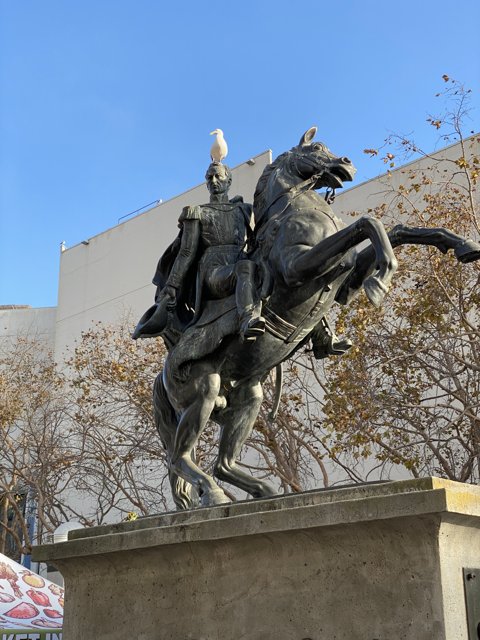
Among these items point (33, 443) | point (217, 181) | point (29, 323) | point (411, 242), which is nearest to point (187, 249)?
point (217, 181)

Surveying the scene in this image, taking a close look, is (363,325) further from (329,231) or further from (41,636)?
(329,231)

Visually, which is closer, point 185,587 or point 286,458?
point 185,587

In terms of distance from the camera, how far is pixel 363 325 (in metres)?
14.5

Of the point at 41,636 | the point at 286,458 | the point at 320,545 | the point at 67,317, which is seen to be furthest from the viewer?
the point at 67,317

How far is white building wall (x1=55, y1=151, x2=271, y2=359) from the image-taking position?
28.7 m

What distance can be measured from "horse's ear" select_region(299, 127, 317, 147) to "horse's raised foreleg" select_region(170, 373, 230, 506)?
5.49 ft

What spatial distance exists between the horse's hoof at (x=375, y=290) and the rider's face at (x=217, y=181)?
1.90 metres

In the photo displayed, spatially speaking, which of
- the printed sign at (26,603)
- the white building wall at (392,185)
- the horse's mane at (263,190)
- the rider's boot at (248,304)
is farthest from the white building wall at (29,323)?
the rider's boot at (248,304)

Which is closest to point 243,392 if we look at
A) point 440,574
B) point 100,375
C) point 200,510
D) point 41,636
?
point 200,510

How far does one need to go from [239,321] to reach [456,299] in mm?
10021

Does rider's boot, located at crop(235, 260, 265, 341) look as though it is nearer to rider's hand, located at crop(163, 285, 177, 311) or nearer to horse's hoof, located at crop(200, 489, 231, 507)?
rider's hand, located at crop(163, 285, 177, 311)

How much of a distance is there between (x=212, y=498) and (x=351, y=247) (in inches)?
67.3

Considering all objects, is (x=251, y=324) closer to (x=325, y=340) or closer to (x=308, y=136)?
(x=325, y=340)

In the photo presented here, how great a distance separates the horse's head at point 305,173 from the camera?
5.88m
